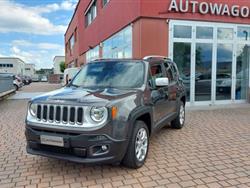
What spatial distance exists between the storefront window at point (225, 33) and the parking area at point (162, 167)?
5954mm

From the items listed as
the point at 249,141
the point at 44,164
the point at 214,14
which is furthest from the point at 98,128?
the point at 214,14

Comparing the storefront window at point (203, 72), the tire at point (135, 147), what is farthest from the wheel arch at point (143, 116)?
the storefront window at point (203, 72)

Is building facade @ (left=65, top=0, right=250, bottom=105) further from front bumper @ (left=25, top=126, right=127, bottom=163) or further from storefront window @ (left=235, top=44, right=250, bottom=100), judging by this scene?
front bumper @ (left=25, top=126, right=127, bottom=163)

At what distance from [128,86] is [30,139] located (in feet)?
6.23

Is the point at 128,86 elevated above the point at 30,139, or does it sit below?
above

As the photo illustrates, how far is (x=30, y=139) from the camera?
4.44m

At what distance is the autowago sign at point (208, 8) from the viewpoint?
435 inches

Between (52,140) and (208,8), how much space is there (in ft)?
30.9

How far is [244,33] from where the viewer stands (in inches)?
486

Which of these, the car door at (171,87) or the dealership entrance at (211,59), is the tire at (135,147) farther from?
the dealership entrance at (211,59)

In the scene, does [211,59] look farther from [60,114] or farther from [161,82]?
[60,114]

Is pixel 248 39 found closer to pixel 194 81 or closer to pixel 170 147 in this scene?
pixel 194 81

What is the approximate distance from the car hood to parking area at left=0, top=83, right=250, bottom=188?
1.20 m

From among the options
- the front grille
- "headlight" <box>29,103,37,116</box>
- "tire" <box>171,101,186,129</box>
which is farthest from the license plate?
"tire" <box>171,101,186,129</box>
